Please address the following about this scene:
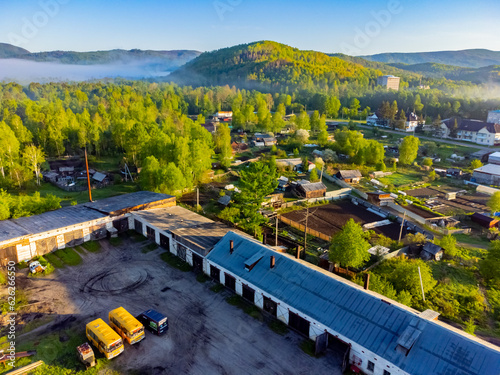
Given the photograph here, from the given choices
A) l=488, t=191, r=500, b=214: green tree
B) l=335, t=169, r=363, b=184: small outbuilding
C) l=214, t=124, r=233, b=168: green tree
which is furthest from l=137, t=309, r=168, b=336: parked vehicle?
l=488, t=191, r=500, b=214: green tree

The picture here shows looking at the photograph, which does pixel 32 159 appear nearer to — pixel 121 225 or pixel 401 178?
pixel 121 225

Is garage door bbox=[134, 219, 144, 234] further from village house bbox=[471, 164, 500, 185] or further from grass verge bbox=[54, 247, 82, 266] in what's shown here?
village house bbox=[471, 164, 500, 185]

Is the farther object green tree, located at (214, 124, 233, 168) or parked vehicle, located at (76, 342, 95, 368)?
green tree, located at (214, 124, 233, 168)

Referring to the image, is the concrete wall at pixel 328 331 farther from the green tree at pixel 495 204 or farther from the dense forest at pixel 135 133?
the green tree at pixel 495 204

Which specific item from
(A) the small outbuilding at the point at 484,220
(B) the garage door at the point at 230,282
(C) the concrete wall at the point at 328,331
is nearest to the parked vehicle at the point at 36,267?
(C) the concrete wall at the point at 328,331

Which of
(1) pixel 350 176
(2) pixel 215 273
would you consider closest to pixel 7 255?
(2) pixel 215 273

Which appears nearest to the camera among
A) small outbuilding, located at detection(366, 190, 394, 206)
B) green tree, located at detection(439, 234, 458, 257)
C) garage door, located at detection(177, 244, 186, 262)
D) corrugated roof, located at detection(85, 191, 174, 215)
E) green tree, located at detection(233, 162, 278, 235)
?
garage door, located at detection(177, 244, 186, 262)

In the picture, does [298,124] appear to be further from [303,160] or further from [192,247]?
[192,247]

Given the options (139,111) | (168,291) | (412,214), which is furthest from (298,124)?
(168,291)
